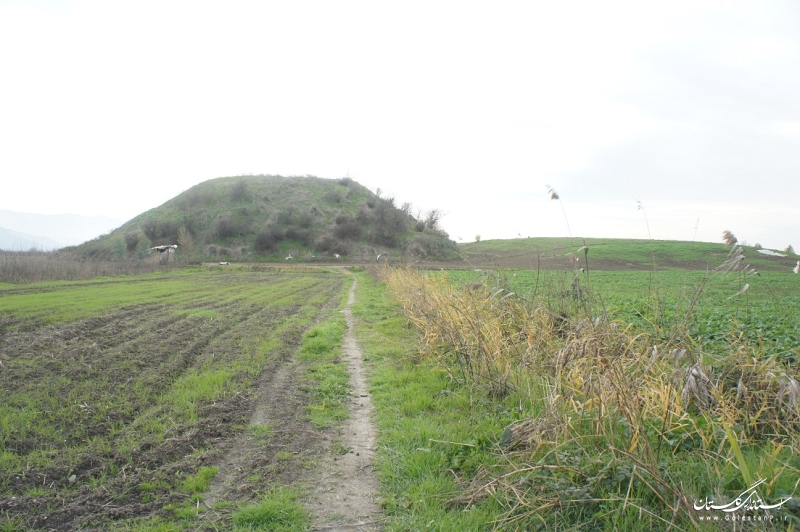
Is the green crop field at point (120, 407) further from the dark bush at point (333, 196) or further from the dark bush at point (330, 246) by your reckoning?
the dark bush at point (333, 196)

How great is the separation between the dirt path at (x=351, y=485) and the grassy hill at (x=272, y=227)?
49.9 m

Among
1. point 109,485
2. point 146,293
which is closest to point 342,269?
point 146,293

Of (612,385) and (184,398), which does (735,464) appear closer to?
(612,385)

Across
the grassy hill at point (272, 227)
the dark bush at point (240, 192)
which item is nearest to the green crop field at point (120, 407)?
the grassy hill at point (272, 227)

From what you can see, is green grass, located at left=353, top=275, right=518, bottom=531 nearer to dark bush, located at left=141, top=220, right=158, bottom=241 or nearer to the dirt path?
the dirt path

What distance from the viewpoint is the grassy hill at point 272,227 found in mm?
55500

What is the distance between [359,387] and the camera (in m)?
6.92

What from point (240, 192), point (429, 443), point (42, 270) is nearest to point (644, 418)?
point (429, 443)

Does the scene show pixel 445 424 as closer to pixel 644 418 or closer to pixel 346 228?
pixel 644 418

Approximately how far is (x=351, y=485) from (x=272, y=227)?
5674 cm

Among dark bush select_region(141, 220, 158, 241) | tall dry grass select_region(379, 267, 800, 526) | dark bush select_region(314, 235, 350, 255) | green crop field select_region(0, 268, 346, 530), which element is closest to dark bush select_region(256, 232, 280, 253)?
dark bush select_region(314, 235, 350, 255)

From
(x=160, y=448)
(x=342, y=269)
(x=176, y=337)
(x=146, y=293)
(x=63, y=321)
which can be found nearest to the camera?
(x=160, y=448)

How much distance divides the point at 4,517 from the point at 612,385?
4589 millimetres

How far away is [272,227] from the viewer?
191 feet
